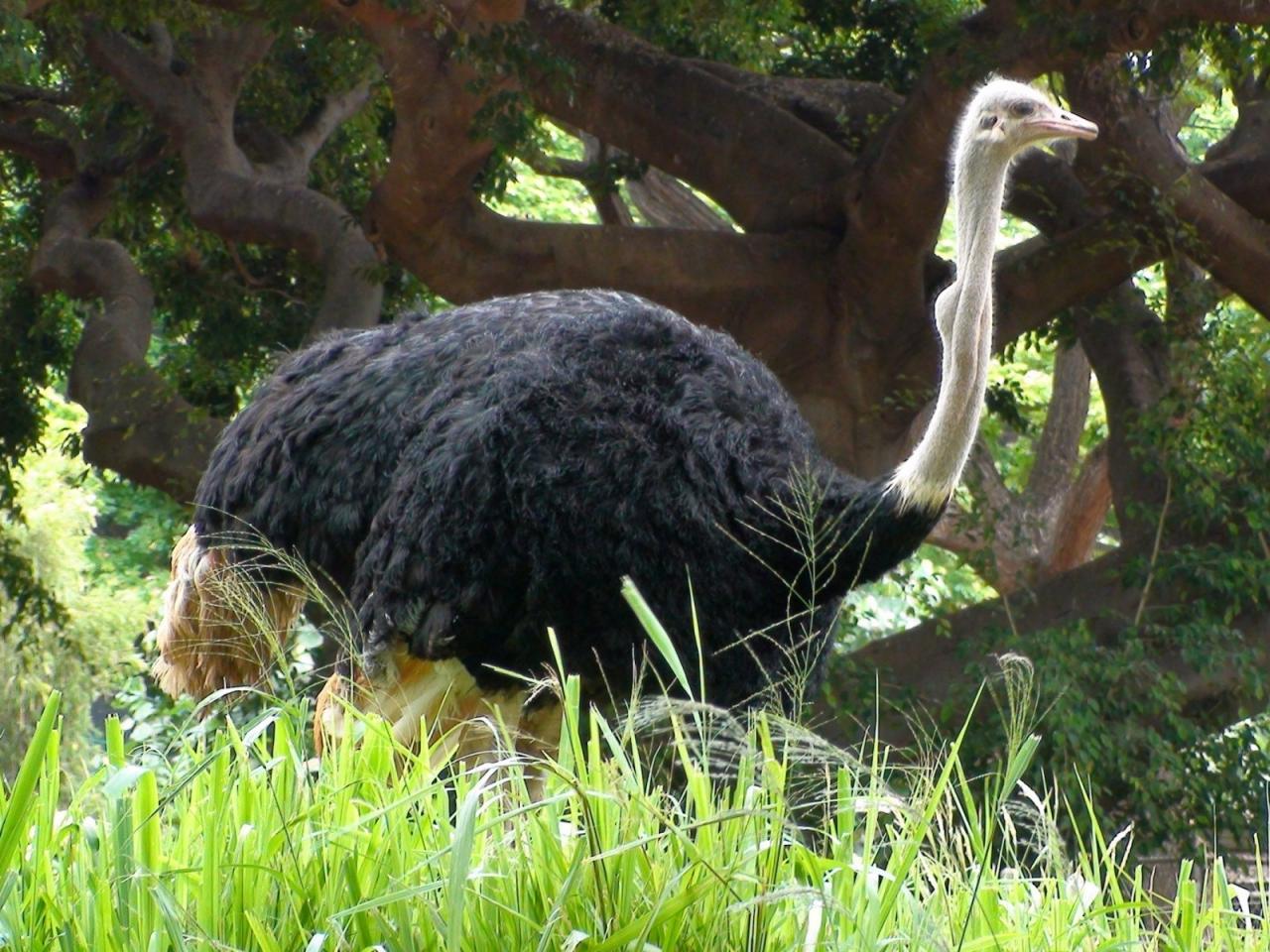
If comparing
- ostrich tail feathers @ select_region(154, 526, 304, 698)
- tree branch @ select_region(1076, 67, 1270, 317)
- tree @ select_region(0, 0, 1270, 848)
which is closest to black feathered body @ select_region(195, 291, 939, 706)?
ostrich tail feathers @ select_region(154, 526, 304, 698)

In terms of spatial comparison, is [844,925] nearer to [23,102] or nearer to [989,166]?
[989,166]

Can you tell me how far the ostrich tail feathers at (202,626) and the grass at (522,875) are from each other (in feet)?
6.53

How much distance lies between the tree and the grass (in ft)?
11.5

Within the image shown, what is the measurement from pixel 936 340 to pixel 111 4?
129 inches

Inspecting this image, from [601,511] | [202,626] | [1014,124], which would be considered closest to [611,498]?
[601,511]

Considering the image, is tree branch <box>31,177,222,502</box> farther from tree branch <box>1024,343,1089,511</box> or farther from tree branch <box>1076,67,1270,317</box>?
tree branch <box>1024,343,1089,511</box>

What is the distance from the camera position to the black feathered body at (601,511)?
4023mm

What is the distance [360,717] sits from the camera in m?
2.97

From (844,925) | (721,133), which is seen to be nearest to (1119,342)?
(721,133)

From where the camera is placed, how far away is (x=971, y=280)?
3928 mm

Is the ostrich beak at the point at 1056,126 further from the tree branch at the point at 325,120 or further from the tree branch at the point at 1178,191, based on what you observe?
the tree branch at the point at 325,120

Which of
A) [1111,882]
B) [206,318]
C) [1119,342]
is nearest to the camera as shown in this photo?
[1111,882]

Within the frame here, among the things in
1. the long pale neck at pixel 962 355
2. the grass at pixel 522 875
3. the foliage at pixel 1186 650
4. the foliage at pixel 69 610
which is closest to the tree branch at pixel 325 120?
the foliage at pixel 1186 650

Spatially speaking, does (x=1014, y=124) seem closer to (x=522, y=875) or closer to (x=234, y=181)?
(x=522, y=875)
